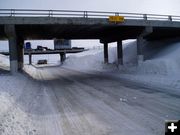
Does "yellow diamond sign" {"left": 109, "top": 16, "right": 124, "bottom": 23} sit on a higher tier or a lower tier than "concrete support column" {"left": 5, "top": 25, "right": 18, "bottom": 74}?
higher

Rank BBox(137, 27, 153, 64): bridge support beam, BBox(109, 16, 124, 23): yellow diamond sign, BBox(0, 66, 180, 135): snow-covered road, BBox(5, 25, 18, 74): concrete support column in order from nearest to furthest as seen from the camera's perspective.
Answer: BBox(0, 66, 180, 135): snow-covered road, BBox(5, 25, 18, 74): concrete support column, BBox(109, 16, 124, 23): yellow diamond sign, BBox(137, 27, 153, 64): bridge support beam

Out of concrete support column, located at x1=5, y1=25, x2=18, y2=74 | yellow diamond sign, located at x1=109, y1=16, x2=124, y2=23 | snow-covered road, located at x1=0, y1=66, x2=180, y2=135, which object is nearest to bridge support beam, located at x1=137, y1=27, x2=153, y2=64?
yellow diamond sign, located at x1=109, y1=16, x2=124, y2=23

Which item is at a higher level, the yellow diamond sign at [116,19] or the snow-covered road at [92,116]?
the yellow diamond sign at [116,19]

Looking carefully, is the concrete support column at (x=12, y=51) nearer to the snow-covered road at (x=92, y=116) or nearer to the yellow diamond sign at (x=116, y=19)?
the yellow diamond sign at (x=116, y=19)

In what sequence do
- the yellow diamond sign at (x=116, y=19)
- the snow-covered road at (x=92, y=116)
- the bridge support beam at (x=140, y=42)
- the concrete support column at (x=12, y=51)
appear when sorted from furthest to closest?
the bridge support beam at (x=140, y=42) → the yellow diamond sign at (x=116, y=19) → the concrete support column at (x=12, y=51) → the snow-covered road at (x=92, y=116)

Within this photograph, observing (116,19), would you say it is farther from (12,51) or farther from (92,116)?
(92,116)

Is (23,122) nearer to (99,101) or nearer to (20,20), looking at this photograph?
(99,101)

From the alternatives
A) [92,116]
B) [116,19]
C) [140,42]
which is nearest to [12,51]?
[116,19]

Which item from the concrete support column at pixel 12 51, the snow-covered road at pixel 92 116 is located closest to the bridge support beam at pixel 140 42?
the concrete support column at pixel 12 51

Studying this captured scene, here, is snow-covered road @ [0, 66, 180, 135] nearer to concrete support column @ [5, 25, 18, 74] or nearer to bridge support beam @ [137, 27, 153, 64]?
concrete support column @ [5, 25, 18, 74]

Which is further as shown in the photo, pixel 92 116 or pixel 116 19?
pixel 116 19

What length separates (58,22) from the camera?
22.5 m

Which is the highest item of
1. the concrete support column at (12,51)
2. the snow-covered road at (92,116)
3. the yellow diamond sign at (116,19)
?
the yellow diamond sign at (116,19)

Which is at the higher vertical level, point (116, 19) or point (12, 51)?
point (116, 19)
